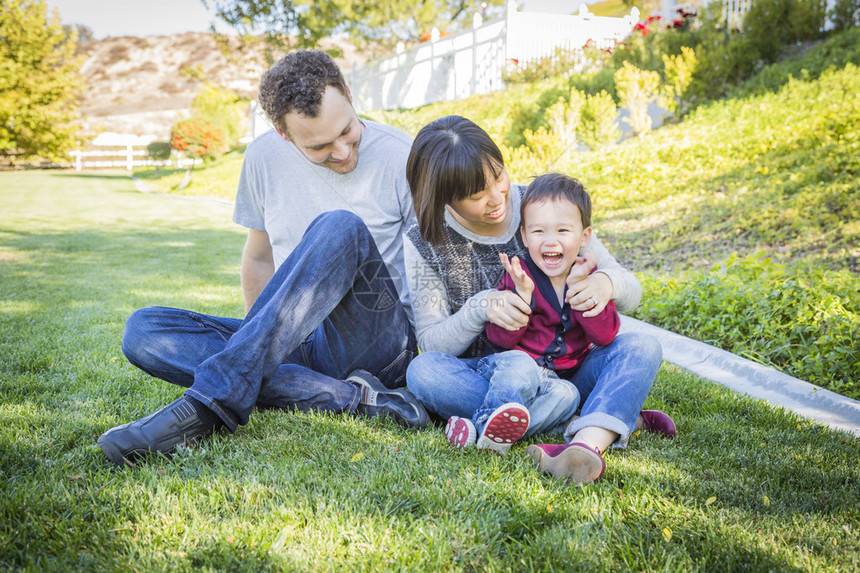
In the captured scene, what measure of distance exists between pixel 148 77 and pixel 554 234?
79480 millimetres

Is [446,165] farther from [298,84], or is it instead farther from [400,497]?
[400,497]

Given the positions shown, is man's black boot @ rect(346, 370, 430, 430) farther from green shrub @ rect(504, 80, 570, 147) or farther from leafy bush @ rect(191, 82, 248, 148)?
leafy bush @ rect(191, 82, 248, 148)

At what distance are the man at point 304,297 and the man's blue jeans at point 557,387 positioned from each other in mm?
179

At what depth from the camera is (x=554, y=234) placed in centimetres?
226

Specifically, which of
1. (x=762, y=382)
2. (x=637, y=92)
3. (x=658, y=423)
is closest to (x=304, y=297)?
(x=658, y=423)

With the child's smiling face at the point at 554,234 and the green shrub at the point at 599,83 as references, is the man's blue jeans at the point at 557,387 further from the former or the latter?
the green shrub at the point at 599,83

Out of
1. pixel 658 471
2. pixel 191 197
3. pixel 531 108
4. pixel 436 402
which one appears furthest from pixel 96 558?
pixel 191 197

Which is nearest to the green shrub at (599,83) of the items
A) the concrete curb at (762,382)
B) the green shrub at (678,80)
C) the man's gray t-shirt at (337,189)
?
the green shrub at (678,80)

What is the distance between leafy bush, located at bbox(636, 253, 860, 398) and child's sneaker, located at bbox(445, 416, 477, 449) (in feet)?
6.01

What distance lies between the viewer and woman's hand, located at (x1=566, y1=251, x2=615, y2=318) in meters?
2.13

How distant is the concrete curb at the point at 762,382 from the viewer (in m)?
2.51

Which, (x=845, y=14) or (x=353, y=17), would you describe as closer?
(x=845, y=14)

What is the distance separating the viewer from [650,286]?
4.40 metres

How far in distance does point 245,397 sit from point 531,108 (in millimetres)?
10313
